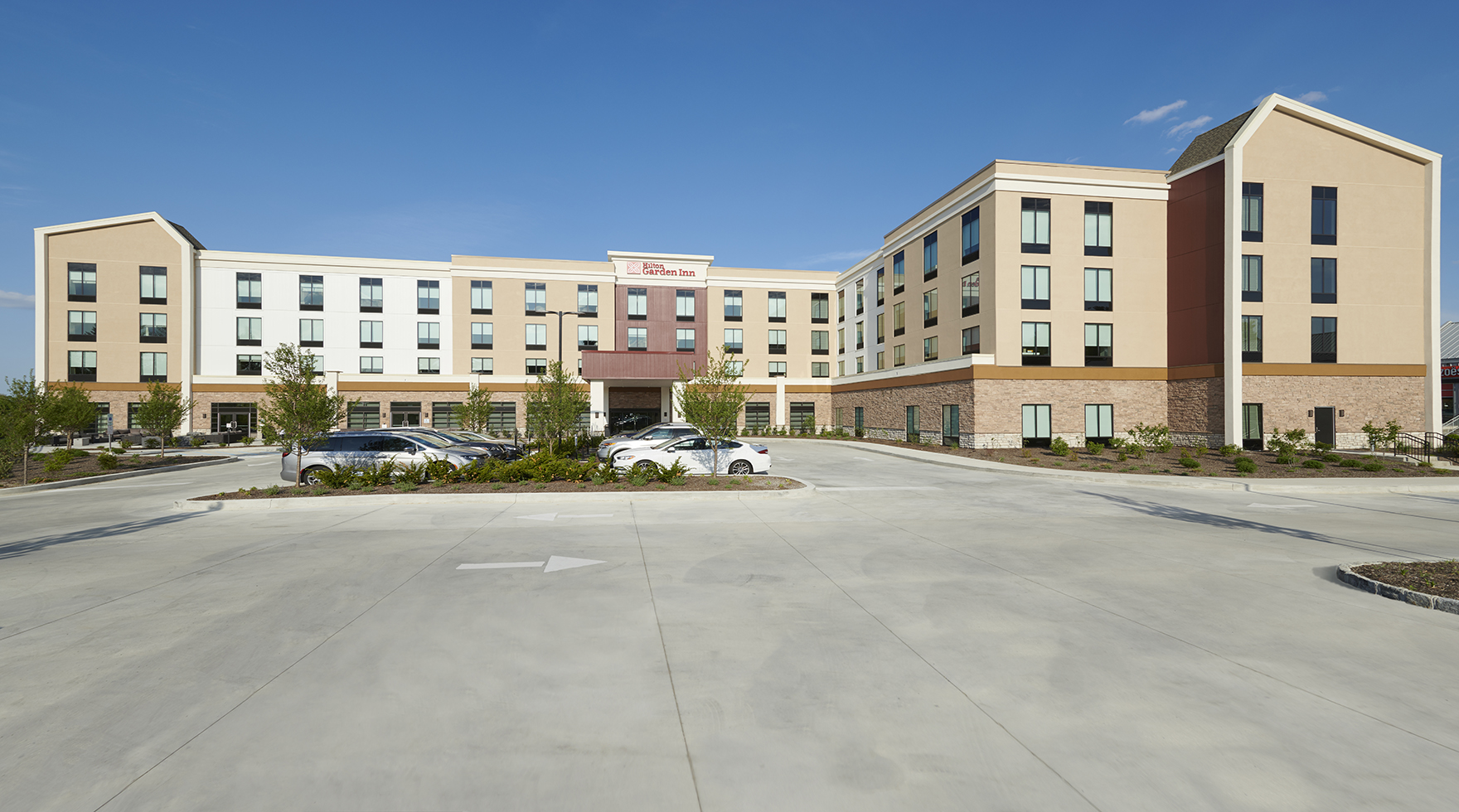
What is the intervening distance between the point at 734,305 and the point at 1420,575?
165 feet

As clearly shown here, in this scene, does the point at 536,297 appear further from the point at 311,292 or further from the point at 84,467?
the point at 84,467

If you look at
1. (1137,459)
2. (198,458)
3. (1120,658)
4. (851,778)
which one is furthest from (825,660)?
(198,458)

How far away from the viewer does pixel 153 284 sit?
46875 mm

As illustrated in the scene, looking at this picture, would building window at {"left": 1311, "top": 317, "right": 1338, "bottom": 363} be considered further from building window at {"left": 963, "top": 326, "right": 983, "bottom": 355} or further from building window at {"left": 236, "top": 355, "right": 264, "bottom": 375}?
building window at {"left": 236, "top": 355, "right": 264, "bottom": 375}

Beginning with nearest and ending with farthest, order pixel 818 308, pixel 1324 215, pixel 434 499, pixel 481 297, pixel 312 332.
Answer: pixel 434 499
pixel 1324 215
pixel 312 332
pixel 481 297
pixel 818 308

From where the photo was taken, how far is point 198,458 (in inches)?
1144

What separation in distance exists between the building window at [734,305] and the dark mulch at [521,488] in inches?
1549

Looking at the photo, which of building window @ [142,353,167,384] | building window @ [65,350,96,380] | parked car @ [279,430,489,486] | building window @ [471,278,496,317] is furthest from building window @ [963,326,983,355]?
building window @ [65,350,96,380]

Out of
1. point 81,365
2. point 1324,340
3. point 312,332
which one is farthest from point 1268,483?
point 81,365

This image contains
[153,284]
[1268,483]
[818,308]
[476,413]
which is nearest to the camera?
[1268,483]

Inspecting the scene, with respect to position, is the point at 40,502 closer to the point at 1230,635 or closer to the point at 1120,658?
the point at 1120,658

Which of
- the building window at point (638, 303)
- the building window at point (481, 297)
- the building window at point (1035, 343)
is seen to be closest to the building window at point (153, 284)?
the building window at point (481, 297)

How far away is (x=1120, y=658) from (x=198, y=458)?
1464 inches

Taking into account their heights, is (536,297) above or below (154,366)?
above
